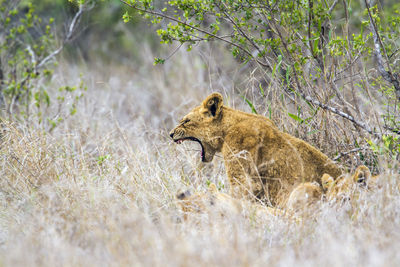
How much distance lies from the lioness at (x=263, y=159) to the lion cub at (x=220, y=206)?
0.16 m

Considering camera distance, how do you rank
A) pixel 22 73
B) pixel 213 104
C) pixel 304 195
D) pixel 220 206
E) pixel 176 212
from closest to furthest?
1. pixel 220 206
2. pixel 304 195
3. pixel 176 212
4. pixel 213 104
5. pixel 22 73

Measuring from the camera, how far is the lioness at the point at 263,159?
4.55 metres

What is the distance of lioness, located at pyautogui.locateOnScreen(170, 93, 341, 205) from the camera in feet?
14.9

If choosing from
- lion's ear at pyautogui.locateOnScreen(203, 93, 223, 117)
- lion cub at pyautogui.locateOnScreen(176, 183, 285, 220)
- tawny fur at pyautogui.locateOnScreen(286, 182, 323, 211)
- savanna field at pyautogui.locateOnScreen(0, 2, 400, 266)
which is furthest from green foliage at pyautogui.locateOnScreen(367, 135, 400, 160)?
lion's ear at pyautogui.locateOnScreen(203, 93, 223, 117)

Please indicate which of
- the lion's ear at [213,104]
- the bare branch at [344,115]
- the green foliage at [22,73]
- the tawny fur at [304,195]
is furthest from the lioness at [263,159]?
the green foliage at [22,73]

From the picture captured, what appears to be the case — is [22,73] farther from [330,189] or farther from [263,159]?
[330,189]

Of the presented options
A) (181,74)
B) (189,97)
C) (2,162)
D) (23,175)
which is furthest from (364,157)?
(181,74)

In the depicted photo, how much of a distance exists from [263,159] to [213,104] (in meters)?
0.72

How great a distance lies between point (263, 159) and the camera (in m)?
4.61

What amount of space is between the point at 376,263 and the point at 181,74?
8484 mm

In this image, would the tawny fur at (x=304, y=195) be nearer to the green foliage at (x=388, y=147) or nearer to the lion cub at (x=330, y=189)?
the lion cub at (x=330, y=189)

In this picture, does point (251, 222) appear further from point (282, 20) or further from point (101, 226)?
point (282, 20)

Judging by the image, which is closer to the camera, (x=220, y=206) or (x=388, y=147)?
(x=220, y=206)

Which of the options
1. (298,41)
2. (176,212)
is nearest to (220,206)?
(176,212)
